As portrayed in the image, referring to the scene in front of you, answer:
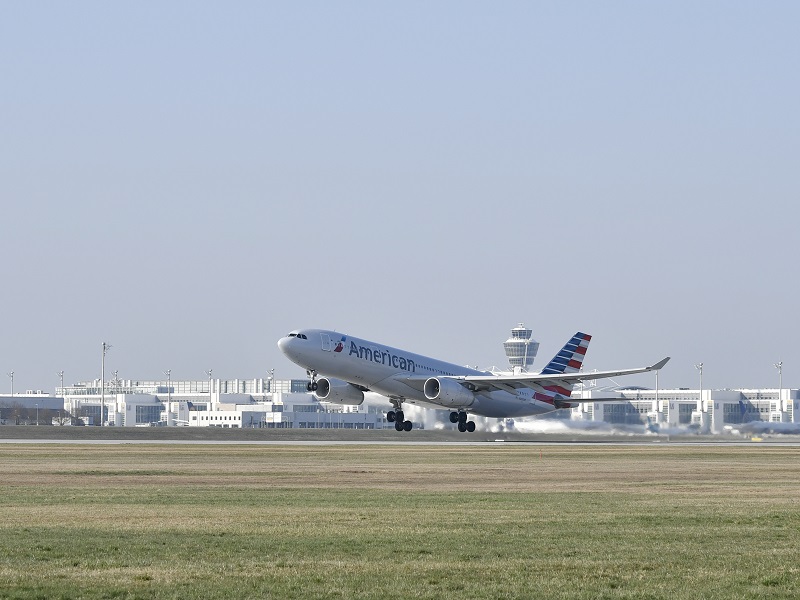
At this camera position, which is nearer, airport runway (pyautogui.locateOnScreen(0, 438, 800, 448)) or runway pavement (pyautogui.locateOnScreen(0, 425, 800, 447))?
airport runway (pyautogui.locateOnScreen(0, 438, 800, 448))

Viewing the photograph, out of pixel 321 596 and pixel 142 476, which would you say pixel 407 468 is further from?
pixel 321 596

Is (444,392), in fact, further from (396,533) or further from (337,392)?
(396,533)

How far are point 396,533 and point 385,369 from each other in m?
54.0

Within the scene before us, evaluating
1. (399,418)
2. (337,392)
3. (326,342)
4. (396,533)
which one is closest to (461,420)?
(399,418)

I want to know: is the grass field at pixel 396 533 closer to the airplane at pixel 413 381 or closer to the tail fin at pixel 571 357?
the airplane at pixel 413 381

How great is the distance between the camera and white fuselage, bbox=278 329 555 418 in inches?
2886

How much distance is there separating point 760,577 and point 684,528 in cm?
716

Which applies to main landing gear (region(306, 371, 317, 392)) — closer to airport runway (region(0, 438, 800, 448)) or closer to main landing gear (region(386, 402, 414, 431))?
airport runway (region(0, 438, 800, 448))

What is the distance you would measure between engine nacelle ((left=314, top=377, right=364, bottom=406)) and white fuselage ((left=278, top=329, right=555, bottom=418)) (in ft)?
8.90

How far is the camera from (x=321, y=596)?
53.3 feet

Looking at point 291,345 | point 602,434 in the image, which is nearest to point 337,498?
point 291,345

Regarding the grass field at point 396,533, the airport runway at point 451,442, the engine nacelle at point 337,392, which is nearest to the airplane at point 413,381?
the engine nacelle at point 337,392

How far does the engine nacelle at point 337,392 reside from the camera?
8125 cm

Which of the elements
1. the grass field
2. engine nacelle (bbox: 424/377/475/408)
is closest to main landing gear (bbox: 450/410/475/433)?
engine nacelle (bbox: 424/377/475/408)
